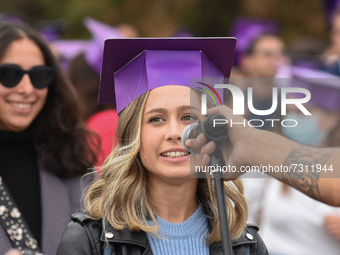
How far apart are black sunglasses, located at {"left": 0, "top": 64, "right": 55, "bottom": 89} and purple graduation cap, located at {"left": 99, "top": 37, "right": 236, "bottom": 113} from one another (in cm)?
103

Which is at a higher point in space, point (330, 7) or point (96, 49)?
point (330, 7)

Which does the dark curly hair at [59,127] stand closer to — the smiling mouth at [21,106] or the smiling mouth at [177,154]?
the smiling mouth at [21,106]

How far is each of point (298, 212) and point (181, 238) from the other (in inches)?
83.4

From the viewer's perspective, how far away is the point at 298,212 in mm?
4617

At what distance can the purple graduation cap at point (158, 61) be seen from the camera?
2844mm

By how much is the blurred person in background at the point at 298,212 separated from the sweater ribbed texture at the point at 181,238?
1.44 m

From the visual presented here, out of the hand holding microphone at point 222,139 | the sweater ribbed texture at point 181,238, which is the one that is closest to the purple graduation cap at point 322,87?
the sweater ribbed texture at point 181,238

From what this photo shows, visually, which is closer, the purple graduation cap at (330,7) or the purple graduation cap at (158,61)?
the purple graduation cap at (158,61)

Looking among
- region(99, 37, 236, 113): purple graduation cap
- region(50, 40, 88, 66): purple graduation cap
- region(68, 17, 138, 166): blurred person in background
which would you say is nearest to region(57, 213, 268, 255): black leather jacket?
region(99, 37, 236, 113): purple graduation cap

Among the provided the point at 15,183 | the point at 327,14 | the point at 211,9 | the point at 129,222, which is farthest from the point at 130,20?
the point at 129,222

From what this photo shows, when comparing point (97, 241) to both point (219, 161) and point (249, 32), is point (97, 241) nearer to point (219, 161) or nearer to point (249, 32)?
Answer: point (219, 161)

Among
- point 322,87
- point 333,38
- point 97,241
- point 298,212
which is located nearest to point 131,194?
point 97,241

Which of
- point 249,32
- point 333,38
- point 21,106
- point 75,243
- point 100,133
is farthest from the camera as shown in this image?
point 249,32

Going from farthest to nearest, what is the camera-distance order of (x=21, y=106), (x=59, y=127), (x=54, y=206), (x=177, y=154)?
(x=59, y=127), (x=21, y=106), (x=54, y=206), (x=177, y=154)
